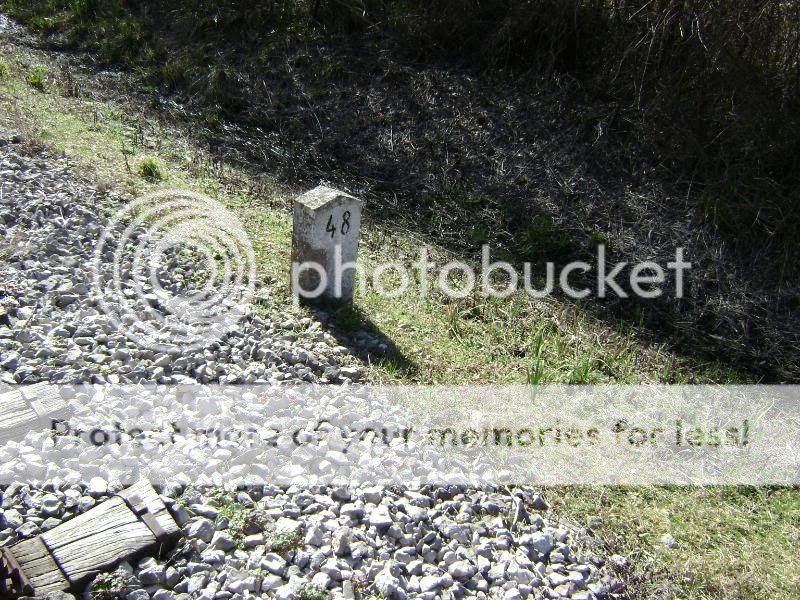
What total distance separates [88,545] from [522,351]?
10.1 ft

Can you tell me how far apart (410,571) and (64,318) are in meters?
2.63

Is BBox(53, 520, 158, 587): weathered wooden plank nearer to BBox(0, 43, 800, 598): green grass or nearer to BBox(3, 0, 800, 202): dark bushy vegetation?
BBox(0, 43, 800, 598): green grass

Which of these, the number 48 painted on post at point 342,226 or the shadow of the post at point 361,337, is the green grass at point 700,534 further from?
the number 48 painted on post at point 342,226

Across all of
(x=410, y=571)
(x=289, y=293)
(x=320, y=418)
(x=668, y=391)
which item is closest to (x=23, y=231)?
(x=289, y=293)

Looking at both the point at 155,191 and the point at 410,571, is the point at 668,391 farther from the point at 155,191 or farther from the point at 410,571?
the point at 155,191

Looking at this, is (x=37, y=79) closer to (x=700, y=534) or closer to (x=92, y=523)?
(x=92, y=523)

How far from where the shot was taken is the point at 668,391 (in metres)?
4.98

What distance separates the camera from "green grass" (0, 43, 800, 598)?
3582 millimetres

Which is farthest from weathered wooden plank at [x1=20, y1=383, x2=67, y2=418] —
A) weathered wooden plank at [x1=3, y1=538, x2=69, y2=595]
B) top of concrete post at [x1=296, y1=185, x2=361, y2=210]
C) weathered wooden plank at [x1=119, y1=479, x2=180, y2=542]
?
top of concrete post at [x1=296, y1=185, x2=361, y2=210]

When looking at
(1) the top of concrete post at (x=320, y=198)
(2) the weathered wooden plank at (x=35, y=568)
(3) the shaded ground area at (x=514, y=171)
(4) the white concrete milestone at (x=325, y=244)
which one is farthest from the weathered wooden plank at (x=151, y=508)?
(3) the shaded ground area at (x=514, y=171)

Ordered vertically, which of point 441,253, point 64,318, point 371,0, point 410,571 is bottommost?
point 410,571

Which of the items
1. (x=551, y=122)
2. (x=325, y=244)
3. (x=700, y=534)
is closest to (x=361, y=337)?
(x=325, y=244)

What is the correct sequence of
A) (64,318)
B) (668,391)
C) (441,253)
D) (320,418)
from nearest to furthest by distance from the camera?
(320,418), (64,318), (668,391), (441,253)

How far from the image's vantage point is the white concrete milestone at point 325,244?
5.00 meters
